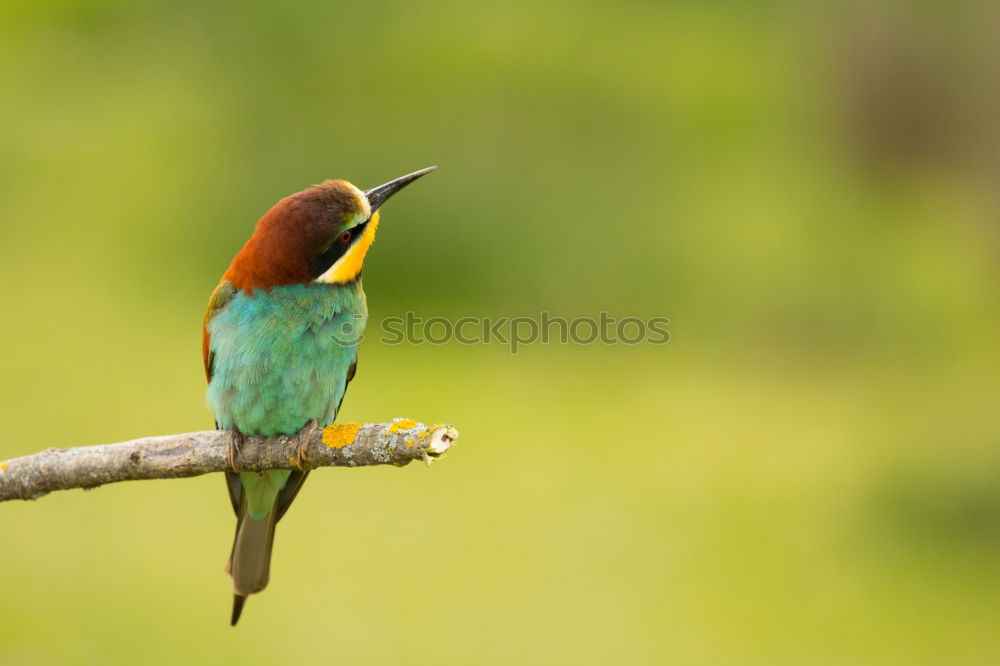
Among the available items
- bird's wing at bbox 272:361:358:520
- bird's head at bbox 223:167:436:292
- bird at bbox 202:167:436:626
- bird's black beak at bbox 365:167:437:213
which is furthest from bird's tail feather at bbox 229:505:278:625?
bird's black beak at bbox 365:167:437:213

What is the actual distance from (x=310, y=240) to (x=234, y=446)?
452 millimetres

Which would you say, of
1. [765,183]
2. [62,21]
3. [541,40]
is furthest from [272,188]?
[765,183]

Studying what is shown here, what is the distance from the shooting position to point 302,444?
2.09 metres

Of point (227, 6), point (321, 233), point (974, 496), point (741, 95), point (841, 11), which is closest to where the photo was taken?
point (321, 233)

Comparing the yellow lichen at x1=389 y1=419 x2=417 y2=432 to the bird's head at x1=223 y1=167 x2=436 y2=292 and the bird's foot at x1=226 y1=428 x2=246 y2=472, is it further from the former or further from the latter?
the bird's head at x1=223 y1=167 x2=436 y2=292

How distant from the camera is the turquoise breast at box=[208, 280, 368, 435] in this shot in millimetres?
2201

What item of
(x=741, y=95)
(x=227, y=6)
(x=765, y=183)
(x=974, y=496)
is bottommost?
(x=974, y=496)

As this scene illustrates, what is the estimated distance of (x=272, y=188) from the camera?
589 cm

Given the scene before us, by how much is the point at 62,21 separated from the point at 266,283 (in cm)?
654

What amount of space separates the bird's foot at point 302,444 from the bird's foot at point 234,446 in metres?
0.12

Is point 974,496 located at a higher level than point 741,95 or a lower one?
lower

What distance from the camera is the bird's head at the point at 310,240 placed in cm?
219

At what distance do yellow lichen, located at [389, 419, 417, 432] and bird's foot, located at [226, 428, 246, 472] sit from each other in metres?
0.48

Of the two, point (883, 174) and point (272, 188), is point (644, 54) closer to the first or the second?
point (883, 174)
